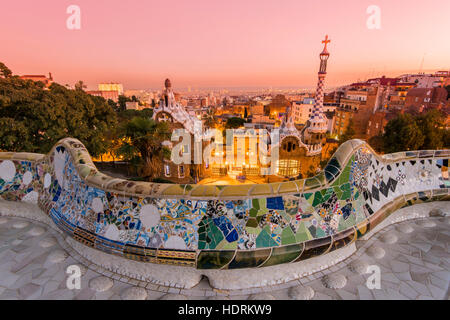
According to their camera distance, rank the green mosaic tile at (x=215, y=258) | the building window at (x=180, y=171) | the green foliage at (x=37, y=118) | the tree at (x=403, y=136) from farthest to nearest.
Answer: the building window at (x=180, y=171) → the tree at (x=403, y=136) → the green foliage at (x=37, y=118) → the green mosaic tile at (x=215, y=258)

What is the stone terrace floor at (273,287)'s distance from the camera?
4086 millimetres

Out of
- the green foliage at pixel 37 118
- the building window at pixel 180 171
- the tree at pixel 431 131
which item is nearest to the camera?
the green foliage at pixel 37 118

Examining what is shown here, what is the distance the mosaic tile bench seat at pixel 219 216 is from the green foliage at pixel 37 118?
10.5 meters

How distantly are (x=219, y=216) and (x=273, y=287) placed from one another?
168 cm

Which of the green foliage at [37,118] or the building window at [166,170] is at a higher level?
the green foliage at [37,118]

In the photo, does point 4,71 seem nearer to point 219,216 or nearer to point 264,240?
point 219,216

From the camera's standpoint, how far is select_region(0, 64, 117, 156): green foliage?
41.0 ft

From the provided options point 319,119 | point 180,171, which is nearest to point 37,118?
point 180,171

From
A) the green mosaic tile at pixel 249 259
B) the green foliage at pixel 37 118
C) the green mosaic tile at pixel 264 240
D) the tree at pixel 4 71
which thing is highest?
the tree at pixel 4 71

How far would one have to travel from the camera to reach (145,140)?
1418 cm

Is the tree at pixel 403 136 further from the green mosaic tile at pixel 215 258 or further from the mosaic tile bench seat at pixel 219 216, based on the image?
the green mosaic tile at pixel 215 258

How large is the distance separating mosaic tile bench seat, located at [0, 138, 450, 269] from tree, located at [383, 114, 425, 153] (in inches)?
714

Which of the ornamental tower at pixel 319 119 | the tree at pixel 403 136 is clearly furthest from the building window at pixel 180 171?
the tree at pixel 403 136
